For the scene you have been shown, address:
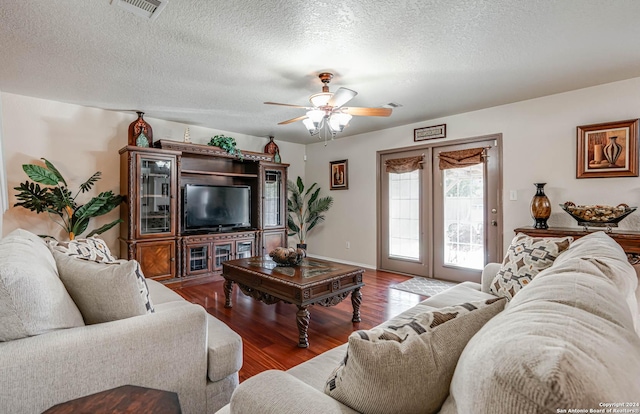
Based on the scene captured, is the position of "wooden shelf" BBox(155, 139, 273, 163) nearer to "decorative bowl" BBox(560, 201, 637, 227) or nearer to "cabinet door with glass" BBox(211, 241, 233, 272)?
"cabinet door with glass" BBox(211, 241, 233, 272)

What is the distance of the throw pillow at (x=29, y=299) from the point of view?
3.43ft

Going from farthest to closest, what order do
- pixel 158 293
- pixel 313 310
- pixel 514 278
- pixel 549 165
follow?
1. pixel 549 165
2. pixel 313 310
3. pixel 158 293
4. pixel 514 278

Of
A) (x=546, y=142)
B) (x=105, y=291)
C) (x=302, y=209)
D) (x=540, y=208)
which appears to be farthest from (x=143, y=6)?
(x=302, y=209)

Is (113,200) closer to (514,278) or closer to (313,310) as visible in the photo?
(313,310)

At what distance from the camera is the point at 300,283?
237 centimetres

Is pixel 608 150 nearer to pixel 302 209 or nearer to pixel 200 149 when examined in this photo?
pixel 302 209

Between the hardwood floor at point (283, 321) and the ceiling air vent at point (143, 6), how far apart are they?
2.42 meters

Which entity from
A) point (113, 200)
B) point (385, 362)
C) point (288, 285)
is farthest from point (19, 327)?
point (113, 200)

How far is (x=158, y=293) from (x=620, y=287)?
2.59 metres

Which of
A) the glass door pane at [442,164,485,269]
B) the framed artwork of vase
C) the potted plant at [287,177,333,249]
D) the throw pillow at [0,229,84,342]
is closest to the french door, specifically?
the glass door pane at [442,164,485,269]

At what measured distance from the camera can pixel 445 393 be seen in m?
0.76

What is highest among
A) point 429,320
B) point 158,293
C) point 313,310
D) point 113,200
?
point 113,200

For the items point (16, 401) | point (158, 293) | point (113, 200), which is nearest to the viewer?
point (16, 401)

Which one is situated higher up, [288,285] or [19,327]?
[19,327]
